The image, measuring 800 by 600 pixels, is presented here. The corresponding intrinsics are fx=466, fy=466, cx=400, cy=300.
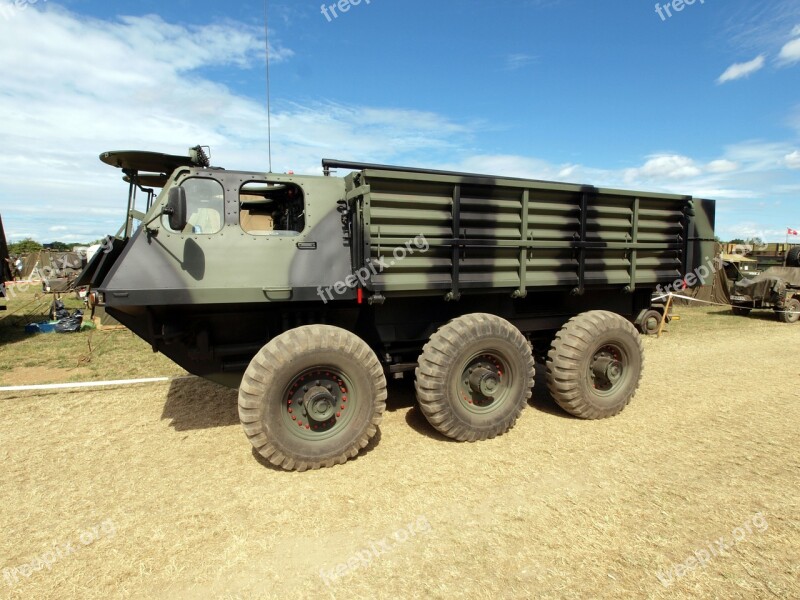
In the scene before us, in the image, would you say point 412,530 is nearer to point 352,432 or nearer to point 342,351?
point 352,432

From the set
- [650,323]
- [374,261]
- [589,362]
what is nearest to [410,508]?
[374,261]

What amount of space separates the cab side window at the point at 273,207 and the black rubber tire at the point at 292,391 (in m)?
0.99

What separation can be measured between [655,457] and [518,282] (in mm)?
1920

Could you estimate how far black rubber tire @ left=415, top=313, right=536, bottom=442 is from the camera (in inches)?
161

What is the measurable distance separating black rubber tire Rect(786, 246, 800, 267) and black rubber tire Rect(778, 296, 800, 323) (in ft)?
6.01

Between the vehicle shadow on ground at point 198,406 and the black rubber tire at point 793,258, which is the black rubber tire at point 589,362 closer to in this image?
the vehicle shadow on ground at point 198,406

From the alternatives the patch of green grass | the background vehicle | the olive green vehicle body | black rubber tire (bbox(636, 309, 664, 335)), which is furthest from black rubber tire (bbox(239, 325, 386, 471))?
the background vehicle

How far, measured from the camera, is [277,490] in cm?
349

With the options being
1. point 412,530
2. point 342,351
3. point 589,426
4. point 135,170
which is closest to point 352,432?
point 342,351

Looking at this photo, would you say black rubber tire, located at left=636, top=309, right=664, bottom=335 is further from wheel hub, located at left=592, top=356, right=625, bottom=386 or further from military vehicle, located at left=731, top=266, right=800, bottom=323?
wheel hub, located at left=592, top=356, right=625, bottom=386

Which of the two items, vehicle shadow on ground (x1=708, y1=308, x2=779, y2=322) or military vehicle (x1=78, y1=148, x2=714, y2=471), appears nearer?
military vehicle (x1=78, y1=148, x2=714, y2=471)

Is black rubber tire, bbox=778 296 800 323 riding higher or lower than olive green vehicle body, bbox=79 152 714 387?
lower

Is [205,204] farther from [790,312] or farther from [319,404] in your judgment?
[790,312]

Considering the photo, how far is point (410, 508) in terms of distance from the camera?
3240mm
